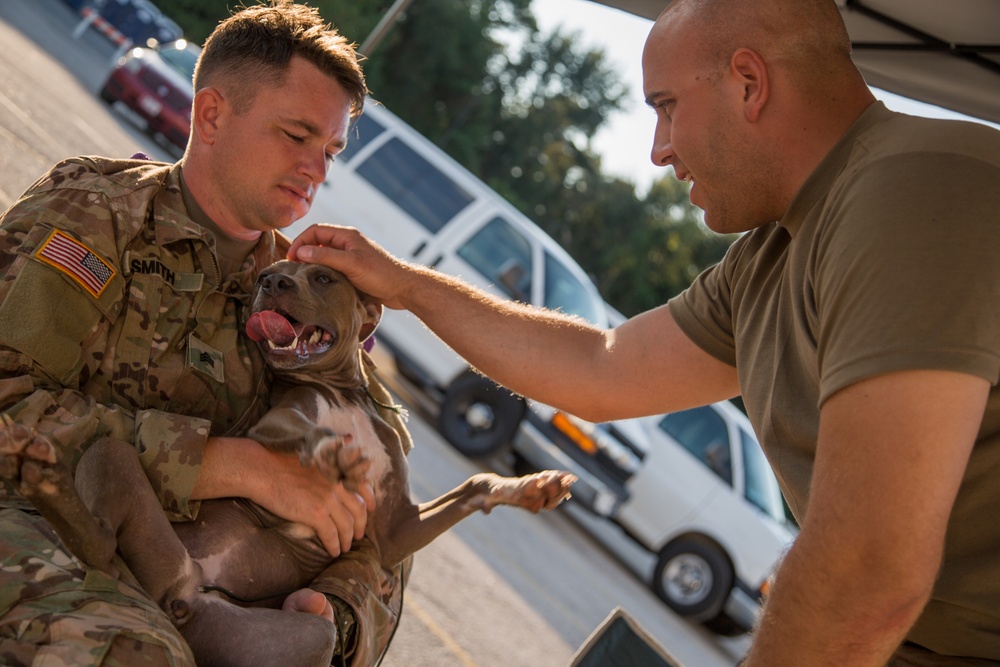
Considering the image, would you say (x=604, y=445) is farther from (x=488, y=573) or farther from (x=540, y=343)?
(x=540, y=343)

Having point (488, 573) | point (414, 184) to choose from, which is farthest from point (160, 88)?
point (488, 573)

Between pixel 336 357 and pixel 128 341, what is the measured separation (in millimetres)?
805

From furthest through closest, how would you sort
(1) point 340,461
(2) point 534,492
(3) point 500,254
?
(3) point 500,254
(2) point 534,492
(1) point 340,461

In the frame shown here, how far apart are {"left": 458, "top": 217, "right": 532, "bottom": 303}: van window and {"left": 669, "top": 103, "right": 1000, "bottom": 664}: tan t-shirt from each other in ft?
25.1

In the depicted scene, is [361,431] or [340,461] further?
[361,431]

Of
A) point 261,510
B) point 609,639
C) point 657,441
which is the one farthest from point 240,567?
point 657,441

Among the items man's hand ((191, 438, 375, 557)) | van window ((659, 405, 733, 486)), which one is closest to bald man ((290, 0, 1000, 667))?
man's hand ((191, 438, 375, 557))

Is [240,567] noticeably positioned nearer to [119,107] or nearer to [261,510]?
[261,510]

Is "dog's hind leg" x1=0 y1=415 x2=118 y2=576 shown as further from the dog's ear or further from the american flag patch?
the dog's ear

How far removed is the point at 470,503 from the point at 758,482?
775 cm

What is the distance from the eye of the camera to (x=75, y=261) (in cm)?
309

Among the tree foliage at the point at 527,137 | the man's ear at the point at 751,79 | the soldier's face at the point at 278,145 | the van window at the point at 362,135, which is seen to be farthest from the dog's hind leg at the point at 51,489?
the tree foliage at the point at 527,137

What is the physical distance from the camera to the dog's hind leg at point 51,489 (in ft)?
8.34

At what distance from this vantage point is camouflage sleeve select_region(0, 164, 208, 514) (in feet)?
9.73
